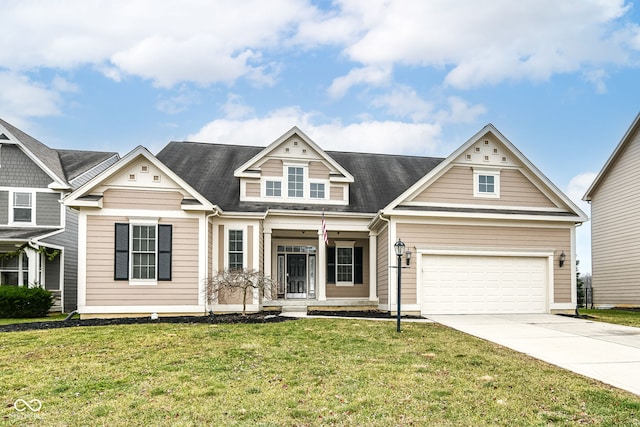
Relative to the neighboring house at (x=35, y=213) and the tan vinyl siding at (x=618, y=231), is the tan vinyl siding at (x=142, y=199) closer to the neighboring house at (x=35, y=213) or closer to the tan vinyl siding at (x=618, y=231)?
the neighboring house at (x=35, y=213)

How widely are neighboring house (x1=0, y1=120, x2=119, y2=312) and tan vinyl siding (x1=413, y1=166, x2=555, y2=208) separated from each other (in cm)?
1396

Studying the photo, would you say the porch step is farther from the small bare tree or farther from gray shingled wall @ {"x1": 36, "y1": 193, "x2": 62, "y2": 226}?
gray shingled wall @ {"x1": 36, "y1": 193, "x2": 62, "y2": 226}

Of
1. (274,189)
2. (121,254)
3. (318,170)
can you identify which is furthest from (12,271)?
(318,170)

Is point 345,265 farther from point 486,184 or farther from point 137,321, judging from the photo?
point 137,321

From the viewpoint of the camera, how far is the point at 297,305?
17188 millimetres

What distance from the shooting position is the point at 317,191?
18250 millimetres

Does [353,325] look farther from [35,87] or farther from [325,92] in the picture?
[35,87]

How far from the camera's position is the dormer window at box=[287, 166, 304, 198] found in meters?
18.1

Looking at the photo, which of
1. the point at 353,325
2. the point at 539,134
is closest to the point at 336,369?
the point at 353,325

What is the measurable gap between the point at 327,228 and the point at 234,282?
13.9 ft

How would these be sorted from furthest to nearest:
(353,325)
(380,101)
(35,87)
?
(35,87)
(380,101)
(353,325)

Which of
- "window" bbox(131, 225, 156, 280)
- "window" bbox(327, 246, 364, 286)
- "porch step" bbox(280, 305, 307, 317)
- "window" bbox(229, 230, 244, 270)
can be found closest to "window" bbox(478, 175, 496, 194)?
"window" bbox(327, 246, 364, 286)

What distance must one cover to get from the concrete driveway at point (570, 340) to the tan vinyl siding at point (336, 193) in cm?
566

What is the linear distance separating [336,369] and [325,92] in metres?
17.3
